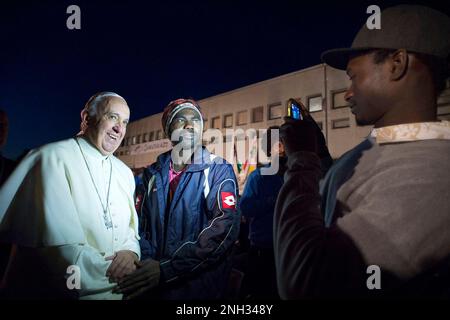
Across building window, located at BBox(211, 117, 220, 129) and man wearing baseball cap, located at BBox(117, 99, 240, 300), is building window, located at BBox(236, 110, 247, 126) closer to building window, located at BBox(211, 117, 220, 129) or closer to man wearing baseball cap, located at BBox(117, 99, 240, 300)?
building window, located at BBox(211, 117, 220, 129)

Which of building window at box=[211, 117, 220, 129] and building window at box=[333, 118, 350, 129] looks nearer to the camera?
building window at box=[333, 118, 350, 129]

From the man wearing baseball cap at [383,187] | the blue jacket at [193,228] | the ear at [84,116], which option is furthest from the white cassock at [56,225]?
the man wearing baseball cap at [383,187]

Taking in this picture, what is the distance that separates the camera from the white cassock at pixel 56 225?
1719mm

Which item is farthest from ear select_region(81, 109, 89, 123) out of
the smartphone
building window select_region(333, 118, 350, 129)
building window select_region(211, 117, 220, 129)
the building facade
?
building window select_region(211, 117, 220, 129)

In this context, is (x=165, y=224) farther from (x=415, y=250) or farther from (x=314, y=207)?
(x=415, y=250)

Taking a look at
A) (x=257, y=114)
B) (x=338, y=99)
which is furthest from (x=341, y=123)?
(x=257, y=114)

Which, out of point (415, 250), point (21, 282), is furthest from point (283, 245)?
point (21, 282)

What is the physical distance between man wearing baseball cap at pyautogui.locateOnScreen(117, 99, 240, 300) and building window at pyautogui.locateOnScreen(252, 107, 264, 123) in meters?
21.5

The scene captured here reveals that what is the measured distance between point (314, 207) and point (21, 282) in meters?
1.95

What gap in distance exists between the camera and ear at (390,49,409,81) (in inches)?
51.3

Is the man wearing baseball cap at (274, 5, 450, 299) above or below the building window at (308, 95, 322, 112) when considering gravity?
below

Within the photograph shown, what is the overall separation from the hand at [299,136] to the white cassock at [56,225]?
4.68 ft

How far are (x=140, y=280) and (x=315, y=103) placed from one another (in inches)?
792
